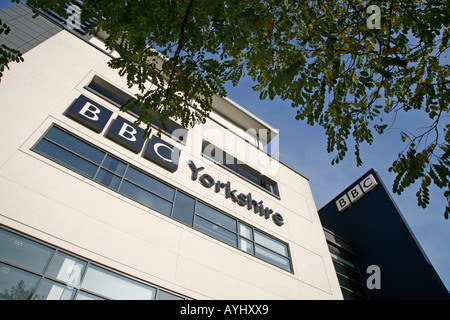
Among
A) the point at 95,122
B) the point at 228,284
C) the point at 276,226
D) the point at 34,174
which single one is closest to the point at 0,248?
the point at 34,174

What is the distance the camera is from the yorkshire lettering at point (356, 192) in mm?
21172

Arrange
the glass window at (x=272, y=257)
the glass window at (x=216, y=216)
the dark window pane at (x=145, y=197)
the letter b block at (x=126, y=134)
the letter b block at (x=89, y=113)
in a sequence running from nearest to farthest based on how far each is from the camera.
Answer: the dark window pane at (x=145, y=197) < the letter b block at (x=89, y=113) < the letter b block at (x=126, y=134) < the glass window at (x=216, y=216) < the glass window at (x=272, y=257)

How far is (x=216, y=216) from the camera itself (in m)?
12.3

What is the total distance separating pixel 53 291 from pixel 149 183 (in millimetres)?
5024

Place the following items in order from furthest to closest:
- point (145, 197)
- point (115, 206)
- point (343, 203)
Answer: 1. point (343, 203)
2. point (145, 197)
3. point (115, 206)

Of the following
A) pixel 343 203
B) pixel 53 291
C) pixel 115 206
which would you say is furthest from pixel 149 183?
pixel 343 203

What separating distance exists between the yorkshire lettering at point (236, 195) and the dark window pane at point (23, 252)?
655 cm

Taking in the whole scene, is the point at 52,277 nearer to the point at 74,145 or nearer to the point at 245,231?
the point at 74,145

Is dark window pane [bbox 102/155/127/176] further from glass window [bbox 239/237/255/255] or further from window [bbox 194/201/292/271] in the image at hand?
glass window [bbox 239/237/255/255]

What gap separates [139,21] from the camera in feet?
14.9

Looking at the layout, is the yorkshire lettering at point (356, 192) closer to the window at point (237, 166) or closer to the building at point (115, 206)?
the building at point (115, 206)

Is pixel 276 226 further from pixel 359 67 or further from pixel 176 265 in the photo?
pixel 359 67

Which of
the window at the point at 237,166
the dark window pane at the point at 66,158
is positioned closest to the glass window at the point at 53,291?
the dark window pane at the point at 66,158
